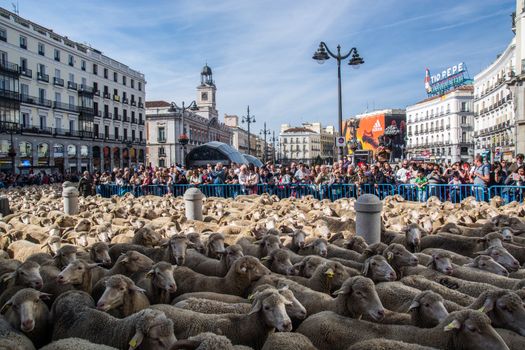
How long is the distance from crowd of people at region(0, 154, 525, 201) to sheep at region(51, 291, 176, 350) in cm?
1061

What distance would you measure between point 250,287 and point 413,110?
317 ft

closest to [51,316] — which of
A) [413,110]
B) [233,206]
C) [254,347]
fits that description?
[254,347]

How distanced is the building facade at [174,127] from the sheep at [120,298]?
210 feet

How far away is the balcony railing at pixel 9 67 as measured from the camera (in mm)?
40331

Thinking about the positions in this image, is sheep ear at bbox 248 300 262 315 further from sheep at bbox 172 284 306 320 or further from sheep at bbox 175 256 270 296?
sheep at bbox 175 256 270 296

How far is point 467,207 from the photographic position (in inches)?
427

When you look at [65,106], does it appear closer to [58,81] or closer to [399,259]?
[58,81]

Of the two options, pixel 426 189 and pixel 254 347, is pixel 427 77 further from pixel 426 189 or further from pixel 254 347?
pixel 254 347

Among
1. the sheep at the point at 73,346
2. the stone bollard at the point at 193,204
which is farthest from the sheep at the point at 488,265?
the stone bollard at the point at 193,204

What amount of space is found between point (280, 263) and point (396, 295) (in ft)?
5.59

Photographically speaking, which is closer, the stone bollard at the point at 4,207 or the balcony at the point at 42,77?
the stone bollard at the point at 4,207

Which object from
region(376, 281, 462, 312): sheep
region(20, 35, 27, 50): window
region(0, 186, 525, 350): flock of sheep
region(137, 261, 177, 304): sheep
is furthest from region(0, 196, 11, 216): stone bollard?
region(20, 35, 27, 50): window

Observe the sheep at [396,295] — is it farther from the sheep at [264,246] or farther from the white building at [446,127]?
the white building at [446,127]

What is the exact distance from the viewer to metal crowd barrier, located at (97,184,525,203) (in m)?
A: 12.0
